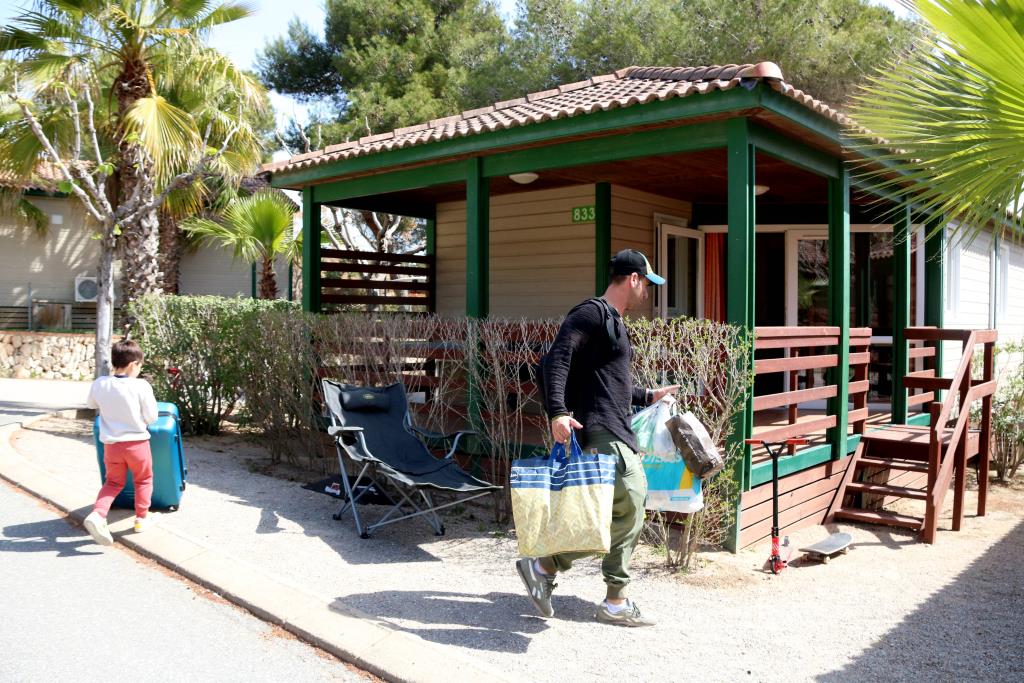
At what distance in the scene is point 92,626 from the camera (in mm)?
4004

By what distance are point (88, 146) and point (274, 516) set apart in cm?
1206

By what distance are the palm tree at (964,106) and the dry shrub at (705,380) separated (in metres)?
1.56

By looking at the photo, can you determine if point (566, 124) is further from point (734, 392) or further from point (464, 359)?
point (734, 392)

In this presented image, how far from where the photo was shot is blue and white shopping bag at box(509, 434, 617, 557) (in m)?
3.70

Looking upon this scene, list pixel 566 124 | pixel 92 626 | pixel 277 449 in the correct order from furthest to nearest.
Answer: pixel 277 449 → pixel 566 124 → pixel 92 626

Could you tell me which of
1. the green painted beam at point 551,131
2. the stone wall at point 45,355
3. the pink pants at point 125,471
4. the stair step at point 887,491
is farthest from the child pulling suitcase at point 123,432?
the stone wall at point 45,355

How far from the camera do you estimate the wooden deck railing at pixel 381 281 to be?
33.7ft

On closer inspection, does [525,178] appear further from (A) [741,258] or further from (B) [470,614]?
(B) [470,614]

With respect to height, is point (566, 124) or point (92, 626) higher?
point (566, 124)

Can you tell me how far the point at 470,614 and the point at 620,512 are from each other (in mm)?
1000

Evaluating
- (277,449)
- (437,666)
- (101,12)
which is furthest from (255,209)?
(437,666)

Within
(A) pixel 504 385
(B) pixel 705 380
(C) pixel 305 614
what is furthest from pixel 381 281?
(C) pixel 305 614

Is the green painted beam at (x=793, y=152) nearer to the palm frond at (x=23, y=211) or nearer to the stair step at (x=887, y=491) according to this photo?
the stair step at (x=887, y=491)

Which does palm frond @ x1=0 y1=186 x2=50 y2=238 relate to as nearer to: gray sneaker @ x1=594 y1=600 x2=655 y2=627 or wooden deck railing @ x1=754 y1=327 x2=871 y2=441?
wooden deck railing @ x1=754 y1=327 x2=871 y2=441
